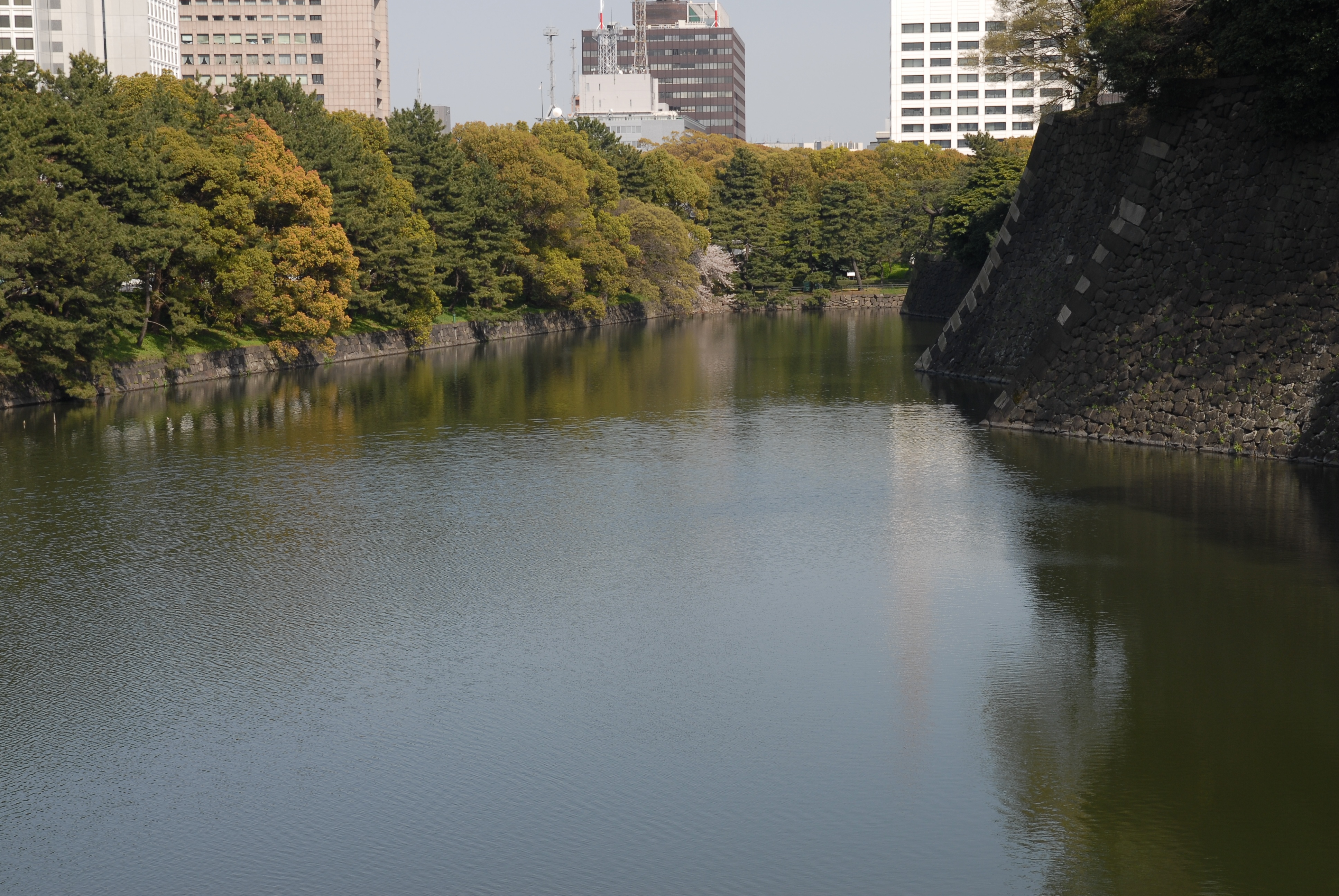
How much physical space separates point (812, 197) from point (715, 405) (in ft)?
212

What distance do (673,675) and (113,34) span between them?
11870 cm

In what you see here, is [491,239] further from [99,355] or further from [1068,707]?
[1068,707]

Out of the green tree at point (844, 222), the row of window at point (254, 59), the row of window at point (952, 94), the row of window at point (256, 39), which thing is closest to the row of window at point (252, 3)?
the row of window at point (256, 39)

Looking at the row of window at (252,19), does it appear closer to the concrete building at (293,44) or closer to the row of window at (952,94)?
the concrete building at (293,44)

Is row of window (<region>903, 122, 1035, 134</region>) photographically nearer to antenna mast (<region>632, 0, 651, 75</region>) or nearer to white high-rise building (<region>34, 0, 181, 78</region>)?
antenna mast (<region>632, 0, 651, 75</region>)

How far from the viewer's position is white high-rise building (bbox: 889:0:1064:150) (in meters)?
148

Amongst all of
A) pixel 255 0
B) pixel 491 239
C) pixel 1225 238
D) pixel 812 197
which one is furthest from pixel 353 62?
pixel 1225 238

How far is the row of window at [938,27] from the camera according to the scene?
148125mm

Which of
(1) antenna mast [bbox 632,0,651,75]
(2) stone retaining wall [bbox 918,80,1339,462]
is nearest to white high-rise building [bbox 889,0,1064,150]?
(1) antenna mast [bbox 632,0,651,75]

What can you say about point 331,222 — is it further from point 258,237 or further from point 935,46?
point 935,46

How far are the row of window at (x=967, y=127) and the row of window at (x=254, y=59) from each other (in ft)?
227

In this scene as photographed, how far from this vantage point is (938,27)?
149m

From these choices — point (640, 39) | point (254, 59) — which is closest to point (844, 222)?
point (254, 59)

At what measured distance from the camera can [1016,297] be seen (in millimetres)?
33875
